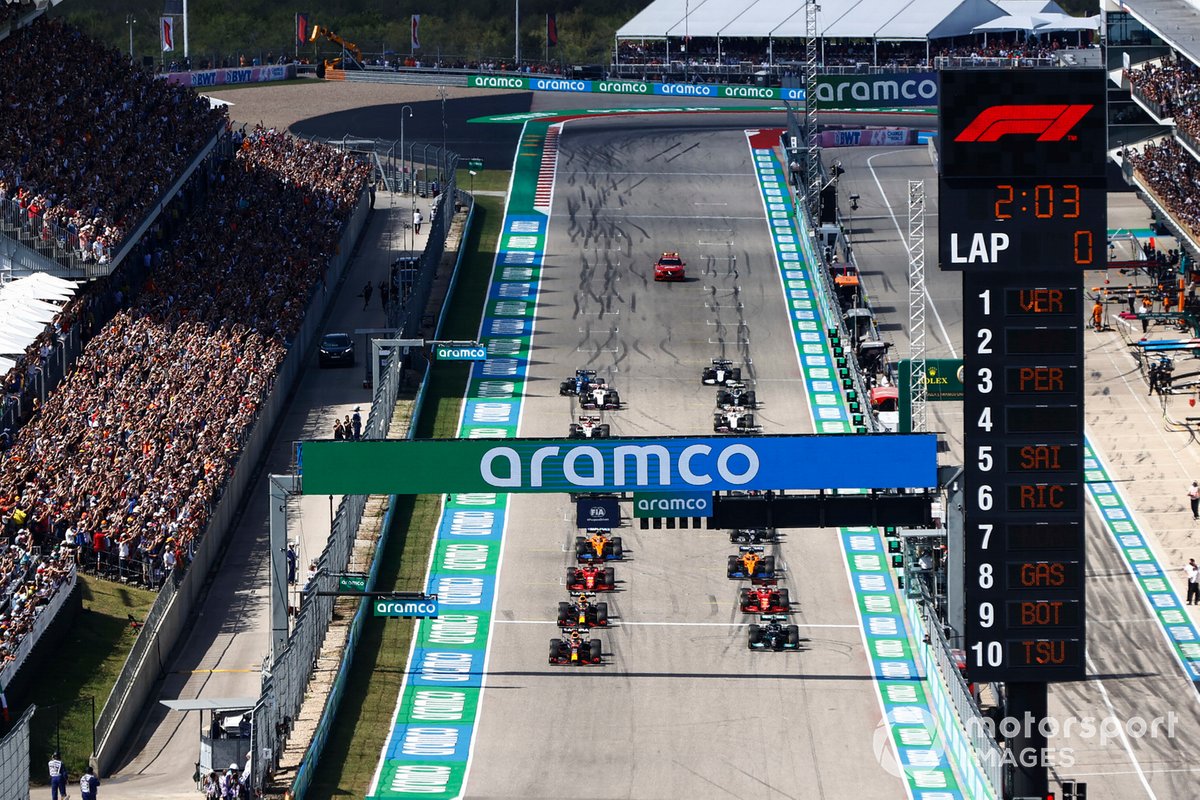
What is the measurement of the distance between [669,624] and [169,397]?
57.0 feet

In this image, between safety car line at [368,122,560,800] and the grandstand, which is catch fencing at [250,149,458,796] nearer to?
safety car line at [368,122,560,800]

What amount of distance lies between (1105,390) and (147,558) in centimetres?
3301

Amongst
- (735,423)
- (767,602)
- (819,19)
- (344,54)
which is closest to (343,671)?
(767,602)

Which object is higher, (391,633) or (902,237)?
(902,237)

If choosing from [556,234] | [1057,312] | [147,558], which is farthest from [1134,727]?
[556,234]

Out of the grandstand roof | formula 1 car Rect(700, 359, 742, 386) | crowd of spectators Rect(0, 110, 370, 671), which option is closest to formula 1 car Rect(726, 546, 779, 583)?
crowd of spectators Rect(0, 110, 370, 671)

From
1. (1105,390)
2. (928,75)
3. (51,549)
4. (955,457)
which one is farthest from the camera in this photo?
(928,75)

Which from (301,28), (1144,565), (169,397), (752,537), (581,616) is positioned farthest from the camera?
(301,28)

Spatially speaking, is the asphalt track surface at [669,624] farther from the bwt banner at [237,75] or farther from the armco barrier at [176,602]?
the bwt banner at [237,75]

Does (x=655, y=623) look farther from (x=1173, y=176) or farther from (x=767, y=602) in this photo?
(x=1173, y=176)

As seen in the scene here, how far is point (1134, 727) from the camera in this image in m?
47.0

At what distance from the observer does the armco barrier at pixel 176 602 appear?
149ft

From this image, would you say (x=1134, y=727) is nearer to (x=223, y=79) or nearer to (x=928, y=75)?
(x=928, y=75)

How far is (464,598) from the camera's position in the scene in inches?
2132
